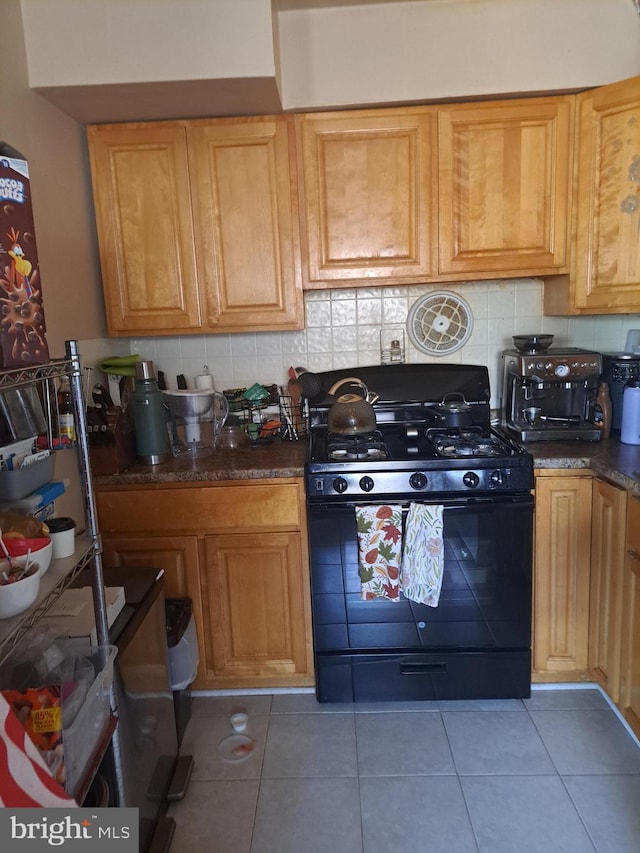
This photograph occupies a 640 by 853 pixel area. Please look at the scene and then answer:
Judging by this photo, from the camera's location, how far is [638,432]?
2.19m

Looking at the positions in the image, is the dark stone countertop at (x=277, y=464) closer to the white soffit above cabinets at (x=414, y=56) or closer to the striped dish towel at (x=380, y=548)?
the striped dish towel at (x=380, y=548)

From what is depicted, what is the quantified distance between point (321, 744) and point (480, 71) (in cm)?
243

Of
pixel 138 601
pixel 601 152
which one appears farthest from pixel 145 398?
pixel 601 152

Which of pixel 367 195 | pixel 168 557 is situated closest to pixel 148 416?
pixel 168 557

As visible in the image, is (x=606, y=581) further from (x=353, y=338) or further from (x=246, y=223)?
(x=246, y=223)

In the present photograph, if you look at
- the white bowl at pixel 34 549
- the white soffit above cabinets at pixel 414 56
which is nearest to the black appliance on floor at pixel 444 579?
the white bowl at pixel 34 549

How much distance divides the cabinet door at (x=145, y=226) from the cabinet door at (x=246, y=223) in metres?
0.06

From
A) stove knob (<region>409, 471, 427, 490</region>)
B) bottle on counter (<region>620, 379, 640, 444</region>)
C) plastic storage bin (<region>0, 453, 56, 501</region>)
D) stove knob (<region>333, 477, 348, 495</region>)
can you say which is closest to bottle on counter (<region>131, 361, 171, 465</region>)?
stove knob (<region>333, 477, 348, 495</region>)

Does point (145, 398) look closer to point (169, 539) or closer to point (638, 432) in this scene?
point (169, 539)

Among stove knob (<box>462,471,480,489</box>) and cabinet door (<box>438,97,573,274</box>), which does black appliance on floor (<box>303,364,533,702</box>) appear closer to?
stove knob (<box>462,471,480,489</box>)

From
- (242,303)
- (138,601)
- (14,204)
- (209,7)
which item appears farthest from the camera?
Answer: (242,303)

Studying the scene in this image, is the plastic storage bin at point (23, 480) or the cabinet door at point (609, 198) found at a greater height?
the cabinet door at point (609, 198)

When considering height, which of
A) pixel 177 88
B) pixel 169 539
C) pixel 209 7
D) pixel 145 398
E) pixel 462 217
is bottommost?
pixel 169 539

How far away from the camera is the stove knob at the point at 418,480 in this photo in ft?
6.69
